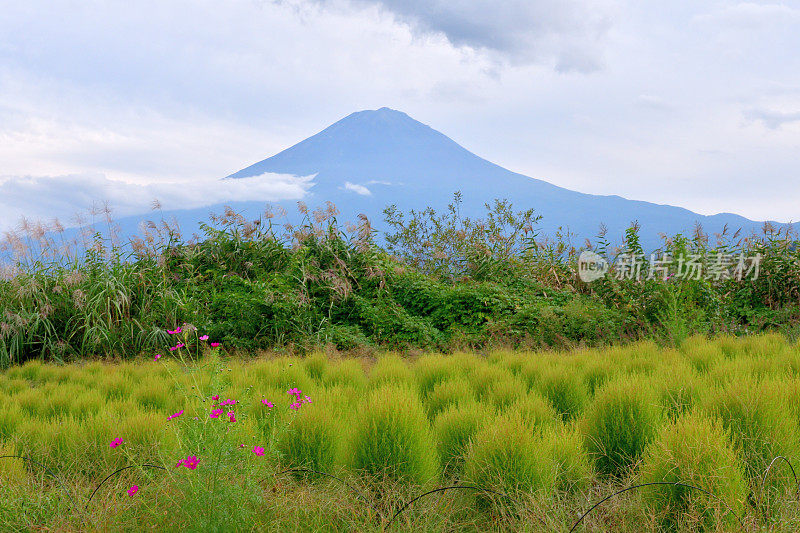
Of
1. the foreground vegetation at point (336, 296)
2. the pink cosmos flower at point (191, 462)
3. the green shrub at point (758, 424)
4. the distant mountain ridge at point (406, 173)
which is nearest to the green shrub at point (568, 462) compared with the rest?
the green shrub at point (758, 424)

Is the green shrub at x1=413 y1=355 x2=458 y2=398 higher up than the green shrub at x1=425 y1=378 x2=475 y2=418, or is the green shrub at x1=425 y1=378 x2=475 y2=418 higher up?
the green shrub at x1=425 y1=378 x2=475 y2=418

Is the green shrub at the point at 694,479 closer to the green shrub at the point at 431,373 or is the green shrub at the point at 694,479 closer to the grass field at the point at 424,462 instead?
the grass field at the point at 424,462

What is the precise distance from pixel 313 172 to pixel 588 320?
7374 cm

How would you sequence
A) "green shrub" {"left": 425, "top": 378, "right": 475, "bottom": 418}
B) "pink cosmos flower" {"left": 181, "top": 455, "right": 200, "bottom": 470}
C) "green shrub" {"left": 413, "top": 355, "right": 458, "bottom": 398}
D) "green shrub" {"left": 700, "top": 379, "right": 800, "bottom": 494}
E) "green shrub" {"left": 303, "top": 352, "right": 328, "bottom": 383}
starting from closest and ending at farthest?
1. "pink cosmos flower" {"left": 181, "top": 455, "right": 200, "bottom": 470}
2. "green shrub" {"left": 700, "top": 379, "right": 800, "bottom": 494}
3. "green shrub" {"left": 425, "top": 378, "right": 475, "bottom": 418}
4. "green shrub" {"left": 413, "top": 355, "right": 458, "bottom": 398}
5. "green shrub" {"left": 303, "top": 352, "right": 328, "bottom": 383}

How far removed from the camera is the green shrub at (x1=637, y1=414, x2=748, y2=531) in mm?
1795

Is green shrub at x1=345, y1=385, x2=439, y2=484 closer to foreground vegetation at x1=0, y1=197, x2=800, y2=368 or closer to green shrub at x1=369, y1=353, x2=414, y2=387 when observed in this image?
green shrub at x1=369, y1=353, x2=414, y2=387

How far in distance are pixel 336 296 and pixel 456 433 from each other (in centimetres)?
436

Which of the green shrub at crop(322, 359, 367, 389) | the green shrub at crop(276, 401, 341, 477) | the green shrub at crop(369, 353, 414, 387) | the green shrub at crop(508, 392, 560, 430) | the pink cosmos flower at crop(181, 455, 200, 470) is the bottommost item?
the green shrub at crop(322, 359, 367, 389)

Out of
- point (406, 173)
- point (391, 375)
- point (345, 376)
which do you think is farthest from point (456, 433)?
point (406, 173)

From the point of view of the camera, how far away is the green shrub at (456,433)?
2.42 m

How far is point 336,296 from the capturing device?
6719 millimetres

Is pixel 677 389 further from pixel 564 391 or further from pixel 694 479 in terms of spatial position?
pixel 694 479

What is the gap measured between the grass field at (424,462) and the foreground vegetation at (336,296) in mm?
2729

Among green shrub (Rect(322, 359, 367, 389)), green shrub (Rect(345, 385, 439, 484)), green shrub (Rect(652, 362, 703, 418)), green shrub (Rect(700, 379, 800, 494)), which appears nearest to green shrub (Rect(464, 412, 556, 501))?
green shrub (Rect(345, 385, 439, 484))
